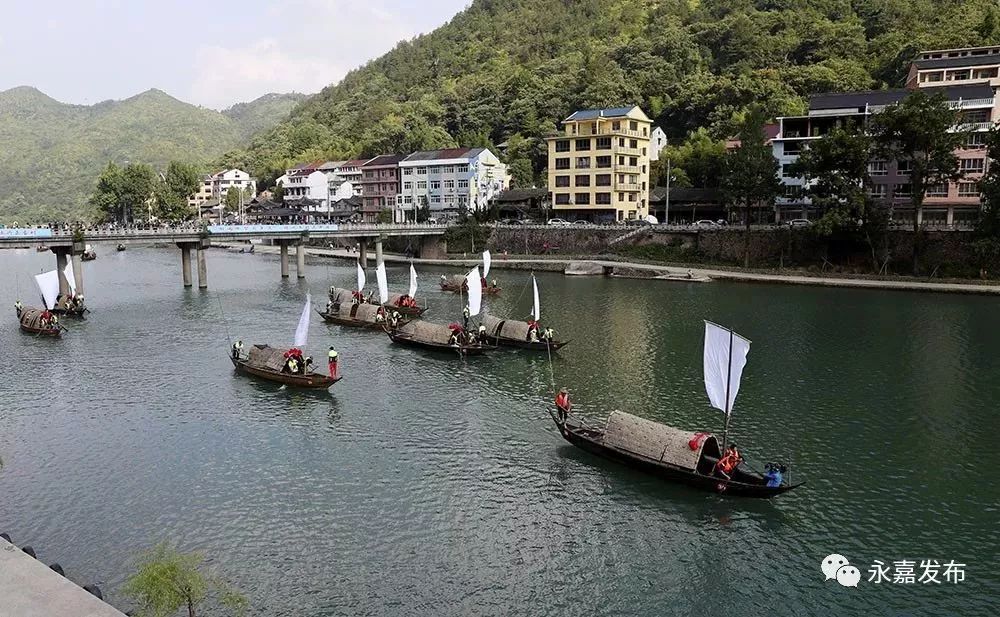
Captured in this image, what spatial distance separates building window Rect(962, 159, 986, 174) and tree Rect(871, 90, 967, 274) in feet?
33.3

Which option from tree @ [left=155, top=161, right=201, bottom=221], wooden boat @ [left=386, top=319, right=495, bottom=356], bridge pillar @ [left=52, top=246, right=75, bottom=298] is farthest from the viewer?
tree @ [left=155, top=161, right=201, bottom=221]

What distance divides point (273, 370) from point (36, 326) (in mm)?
28300

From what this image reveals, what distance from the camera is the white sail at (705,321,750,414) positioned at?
2700 centimetres

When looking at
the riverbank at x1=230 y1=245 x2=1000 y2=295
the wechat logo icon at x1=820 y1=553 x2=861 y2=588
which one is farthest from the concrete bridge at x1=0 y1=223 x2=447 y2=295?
the wechat logo icon at x1=820 y1=553 x2=861 y2=588

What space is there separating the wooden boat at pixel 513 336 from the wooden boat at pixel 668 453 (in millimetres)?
19368

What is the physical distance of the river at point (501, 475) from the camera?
2178cm

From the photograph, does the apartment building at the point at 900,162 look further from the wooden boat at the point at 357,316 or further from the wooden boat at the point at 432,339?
the wooden boat at the point at 357,316

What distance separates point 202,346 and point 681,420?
36.7 metres

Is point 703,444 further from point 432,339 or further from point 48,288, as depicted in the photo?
point 48,288

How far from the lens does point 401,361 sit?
49156mm

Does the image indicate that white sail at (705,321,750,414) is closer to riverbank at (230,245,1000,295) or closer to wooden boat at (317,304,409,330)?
wooden boat at (317,304,409,330)

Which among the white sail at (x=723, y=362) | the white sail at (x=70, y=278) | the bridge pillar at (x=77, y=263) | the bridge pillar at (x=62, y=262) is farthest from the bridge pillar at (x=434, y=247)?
the white sail at (x=723, y=362)

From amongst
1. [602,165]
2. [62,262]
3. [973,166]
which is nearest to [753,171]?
[973,166]

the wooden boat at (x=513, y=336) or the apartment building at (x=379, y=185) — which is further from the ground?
the apartment building at (x=379, y=185)
